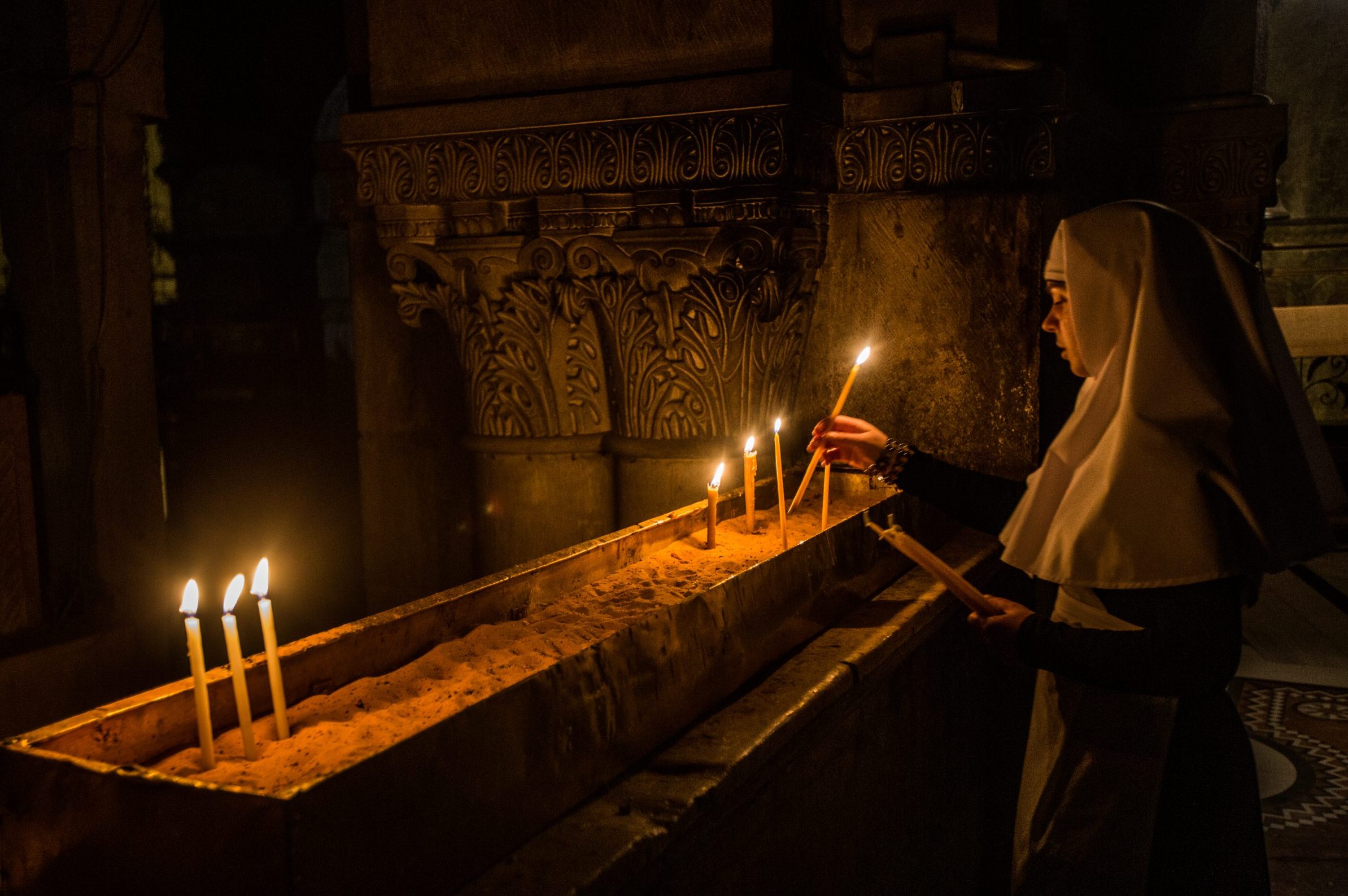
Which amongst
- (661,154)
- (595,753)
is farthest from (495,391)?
(595,753)

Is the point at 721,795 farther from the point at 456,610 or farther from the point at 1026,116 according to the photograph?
the point at 1026,116

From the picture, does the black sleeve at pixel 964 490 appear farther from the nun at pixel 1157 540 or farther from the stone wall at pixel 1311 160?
the stone wall at pixel 1311 160

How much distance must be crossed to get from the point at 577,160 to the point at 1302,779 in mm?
3448

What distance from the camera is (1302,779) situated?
4035mm

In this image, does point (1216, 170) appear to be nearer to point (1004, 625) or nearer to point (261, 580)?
point (1004, 625)

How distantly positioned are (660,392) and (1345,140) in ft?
32.4

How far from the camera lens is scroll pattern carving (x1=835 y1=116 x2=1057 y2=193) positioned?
3359 millimetres

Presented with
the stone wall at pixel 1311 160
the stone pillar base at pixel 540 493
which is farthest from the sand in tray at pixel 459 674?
the stone wall at pixel 1311 160

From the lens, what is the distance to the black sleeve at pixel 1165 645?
189cm

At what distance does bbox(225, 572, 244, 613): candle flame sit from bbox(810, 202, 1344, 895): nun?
136 centimetres

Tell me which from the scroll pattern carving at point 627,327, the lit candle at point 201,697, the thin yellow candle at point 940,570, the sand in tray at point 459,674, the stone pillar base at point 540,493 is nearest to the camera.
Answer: the lit candle at point 201,697

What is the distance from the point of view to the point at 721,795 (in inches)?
66.7

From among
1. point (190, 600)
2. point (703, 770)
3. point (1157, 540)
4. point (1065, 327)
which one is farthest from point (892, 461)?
point (190, 600)

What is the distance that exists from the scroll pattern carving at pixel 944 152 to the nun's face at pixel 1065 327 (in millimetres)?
1283
